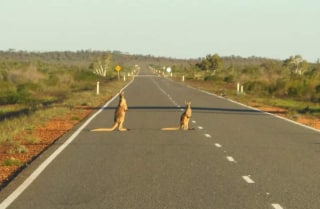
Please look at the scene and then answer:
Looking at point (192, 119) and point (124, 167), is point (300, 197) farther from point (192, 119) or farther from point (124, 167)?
point (192, 119)

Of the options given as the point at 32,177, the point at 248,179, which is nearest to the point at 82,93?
the point at 32,177

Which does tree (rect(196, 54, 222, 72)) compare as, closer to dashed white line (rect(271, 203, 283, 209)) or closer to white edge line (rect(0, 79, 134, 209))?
white edge line (rect(0, 79, 134, 209))

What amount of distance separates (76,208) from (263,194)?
8.64 ft

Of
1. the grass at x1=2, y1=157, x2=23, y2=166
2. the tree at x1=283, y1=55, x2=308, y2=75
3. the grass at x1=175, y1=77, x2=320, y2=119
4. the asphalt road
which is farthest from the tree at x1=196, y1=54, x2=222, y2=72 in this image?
the grass at x1=2, y1=157, x2=23, y2=166

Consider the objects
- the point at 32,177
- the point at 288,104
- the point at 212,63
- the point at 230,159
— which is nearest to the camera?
the point at 32,177

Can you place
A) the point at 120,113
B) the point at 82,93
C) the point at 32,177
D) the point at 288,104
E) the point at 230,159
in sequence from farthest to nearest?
the point at 82,93
the point at 288,104
the point at 120,113
the point at 230,159
the point at 32,177

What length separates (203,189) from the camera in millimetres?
9453

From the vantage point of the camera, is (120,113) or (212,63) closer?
(120,113)

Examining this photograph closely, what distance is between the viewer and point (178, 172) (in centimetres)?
1112

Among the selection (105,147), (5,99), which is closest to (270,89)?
(5,99)

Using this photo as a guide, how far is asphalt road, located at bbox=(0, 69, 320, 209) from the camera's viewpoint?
8609 mm

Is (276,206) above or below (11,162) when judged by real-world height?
above

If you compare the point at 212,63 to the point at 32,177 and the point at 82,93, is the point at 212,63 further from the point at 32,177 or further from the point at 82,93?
the point at 32,177

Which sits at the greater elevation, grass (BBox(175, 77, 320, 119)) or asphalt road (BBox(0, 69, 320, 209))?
asphalt road (BBox(0, 69, 320, 209))
